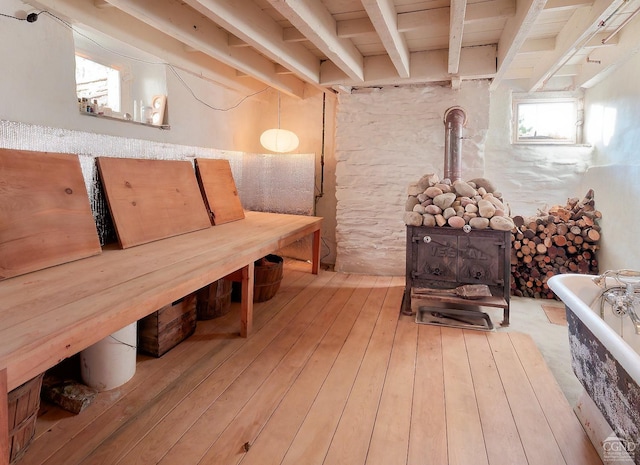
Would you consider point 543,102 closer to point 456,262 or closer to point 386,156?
point 386,156

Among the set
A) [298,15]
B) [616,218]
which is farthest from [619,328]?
[298,15]

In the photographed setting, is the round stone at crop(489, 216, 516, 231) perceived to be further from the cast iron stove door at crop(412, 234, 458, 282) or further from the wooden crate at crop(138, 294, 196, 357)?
the wooden crate at crop(138, 294, 196, 357)

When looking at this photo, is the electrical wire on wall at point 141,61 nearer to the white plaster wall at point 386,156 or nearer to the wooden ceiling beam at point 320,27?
the white plaster wall at point 386,156

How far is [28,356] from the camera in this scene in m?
1.10

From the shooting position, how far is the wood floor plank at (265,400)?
159 cm

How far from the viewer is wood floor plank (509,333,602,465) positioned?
1606 mm

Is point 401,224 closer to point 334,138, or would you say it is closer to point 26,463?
point 334,138

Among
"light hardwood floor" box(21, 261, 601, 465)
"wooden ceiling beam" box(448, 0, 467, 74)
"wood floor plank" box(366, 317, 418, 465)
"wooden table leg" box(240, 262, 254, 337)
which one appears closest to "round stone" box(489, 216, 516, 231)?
"light hardwood floor" box(21, 261, 601, 465)

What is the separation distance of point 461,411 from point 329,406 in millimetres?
661

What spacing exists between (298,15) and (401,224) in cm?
259

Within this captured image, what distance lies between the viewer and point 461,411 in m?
1.89

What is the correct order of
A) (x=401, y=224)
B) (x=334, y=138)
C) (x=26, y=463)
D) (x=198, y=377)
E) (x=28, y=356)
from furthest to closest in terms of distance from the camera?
(x=334, y=138) → (x=401, y=224) → (x=198, y=377) → (x=26, y=463) → (x=28, y=356)

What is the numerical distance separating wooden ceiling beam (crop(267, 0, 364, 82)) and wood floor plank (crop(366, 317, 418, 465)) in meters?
2.20

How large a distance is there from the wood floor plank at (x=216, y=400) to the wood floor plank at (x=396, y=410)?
0.69m
